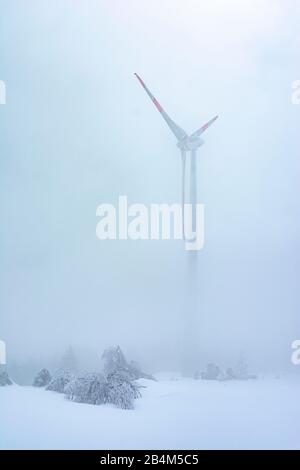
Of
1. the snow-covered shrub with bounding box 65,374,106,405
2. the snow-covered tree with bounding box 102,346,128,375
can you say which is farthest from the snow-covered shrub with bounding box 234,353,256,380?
the snow-covered shrub with bounding box 65,374,106,405

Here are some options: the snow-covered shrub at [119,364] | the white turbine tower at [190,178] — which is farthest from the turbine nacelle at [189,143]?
the snow-covered shrub at [119,364]

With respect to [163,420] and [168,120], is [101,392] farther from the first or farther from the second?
[168,120]

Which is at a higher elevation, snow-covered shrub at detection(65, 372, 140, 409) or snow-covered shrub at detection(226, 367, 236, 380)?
snow-covered shrub at detection(226, 367, 236, 380)

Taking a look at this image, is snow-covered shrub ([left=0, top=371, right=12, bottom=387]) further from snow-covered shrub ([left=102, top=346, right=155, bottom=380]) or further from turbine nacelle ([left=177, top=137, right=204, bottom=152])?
→ turbine nacelle ([left=177, top=137, right=204, bottom=152])

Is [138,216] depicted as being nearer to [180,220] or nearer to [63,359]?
[180,220]

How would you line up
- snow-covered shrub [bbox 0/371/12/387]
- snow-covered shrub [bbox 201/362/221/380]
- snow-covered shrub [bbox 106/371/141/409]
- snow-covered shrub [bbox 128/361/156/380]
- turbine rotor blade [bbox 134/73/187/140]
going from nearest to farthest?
snow-covered shrub [bbox 106/371/141/409]
snow-covered shrub [bbox 0/371/12/387]
snow-covered shrub [bbox 128/361/156/380]
snow-covered shrub [bbox 201/362/221/380]
turbine rotor blade [bbox 134/73/187/140]

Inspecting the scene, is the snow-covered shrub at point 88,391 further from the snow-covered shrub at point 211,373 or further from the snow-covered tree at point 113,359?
the snow-covered shrub at point 211,373
